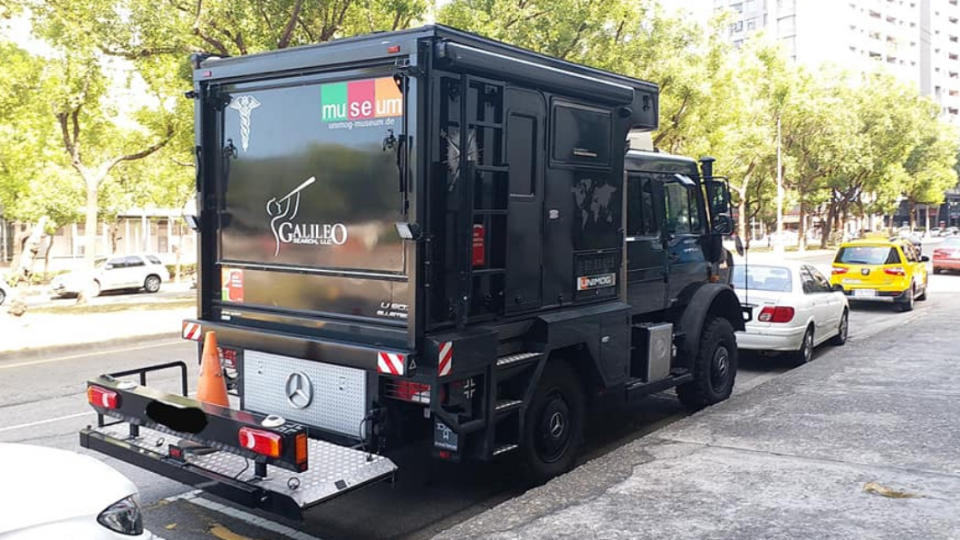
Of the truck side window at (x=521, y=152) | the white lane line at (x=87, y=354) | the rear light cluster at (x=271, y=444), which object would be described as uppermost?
the truck side window at (x=521, y=152)

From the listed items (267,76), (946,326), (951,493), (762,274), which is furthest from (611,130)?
(946,326)

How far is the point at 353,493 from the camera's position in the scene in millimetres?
6051

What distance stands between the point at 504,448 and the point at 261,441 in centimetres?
187

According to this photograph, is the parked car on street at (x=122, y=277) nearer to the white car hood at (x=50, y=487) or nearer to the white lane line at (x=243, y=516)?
the white lane line at (x=243, y=516)

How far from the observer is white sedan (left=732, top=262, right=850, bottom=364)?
10953 mm

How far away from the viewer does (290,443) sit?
13.9 feet

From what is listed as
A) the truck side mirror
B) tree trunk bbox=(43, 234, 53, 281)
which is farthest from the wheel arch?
tree trunk bbox=(43, 234, 53, 281)

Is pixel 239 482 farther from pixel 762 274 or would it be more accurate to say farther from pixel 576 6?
pixel 576 6

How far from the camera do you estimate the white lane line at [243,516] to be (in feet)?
17.0

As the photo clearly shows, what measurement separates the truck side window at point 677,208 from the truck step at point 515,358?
2.83 m

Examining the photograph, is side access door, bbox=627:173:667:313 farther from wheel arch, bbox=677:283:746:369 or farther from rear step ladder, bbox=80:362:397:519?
A: rear step ladder, bbox=80:362:397:519

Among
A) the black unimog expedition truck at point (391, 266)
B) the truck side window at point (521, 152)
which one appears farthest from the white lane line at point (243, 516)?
the truck side window at point (521, 152)

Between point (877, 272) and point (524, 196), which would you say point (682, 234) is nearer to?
point (524, 196)

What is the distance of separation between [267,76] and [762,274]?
27.7ft
